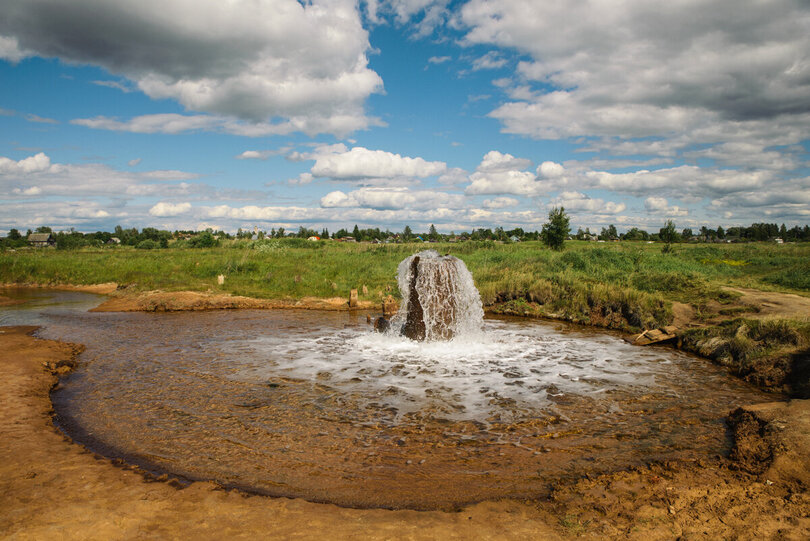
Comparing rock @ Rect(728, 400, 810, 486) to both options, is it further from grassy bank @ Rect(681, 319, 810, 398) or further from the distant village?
the distant village

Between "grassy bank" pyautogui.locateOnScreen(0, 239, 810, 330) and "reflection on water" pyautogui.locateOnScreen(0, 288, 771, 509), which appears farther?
"grassy bank" pyautogui.locateOnScreen(0, 239, 810, 330)

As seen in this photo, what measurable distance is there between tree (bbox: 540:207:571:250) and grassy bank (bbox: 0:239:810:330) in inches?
450

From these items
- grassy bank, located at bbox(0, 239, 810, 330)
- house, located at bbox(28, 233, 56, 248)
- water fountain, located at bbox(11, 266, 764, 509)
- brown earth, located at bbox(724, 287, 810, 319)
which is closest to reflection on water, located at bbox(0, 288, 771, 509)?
water fountain, located at bbox(11, 266, 764, 509)

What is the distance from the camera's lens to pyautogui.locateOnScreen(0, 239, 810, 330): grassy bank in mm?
14570

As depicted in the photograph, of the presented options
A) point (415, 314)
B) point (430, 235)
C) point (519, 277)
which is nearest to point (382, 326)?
point (415, 314)

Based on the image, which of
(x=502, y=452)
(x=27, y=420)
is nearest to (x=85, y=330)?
(x=27, y=420)

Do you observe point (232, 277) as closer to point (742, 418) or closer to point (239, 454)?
point (239, 454)

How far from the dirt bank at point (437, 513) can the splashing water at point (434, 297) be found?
7.16m

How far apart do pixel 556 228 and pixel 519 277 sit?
2157 centimetres

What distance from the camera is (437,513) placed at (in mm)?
3916

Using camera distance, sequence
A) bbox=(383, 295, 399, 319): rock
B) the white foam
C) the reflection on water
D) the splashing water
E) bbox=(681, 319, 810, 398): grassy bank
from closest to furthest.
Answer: the reflection on water → the white foam → bbox=(681, 319, 810, 398): grassy bank → the splashing water → bbox=(383, 295, 399, 319): rock

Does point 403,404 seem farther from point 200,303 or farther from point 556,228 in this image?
point 556,228

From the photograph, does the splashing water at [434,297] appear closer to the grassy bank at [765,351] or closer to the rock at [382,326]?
the rock at [382,326]

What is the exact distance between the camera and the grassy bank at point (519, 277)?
47.8 feet
